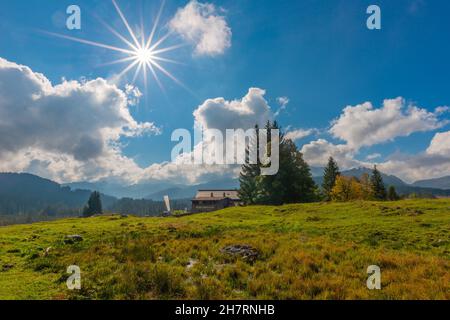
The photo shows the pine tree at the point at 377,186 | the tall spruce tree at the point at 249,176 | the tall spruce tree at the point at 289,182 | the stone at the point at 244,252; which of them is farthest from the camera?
the pine tree at the point at 377,186

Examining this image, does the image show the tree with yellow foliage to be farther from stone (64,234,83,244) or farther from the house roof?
stone (64,234,83,244)

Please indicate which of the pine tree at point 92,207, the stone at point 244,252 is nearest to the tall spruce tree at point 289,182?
the stone at point 244,252

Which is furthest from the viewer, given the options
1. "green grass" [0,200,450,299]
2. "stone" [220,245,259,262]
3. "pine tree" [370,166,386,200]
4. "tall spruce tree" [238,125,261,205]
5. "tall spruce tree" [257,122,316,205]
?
"pine tree" [370,166,386,200]

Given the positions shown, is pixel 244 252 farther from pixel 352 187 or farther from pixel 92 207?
pixel 92 207

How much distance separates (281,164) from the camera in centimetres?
5191

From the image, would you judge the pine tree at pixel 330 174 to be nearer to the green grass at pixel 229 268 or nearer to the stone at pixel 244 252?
the green grass at pixel 229 268

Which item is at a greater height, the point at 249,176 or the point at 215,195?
the point at 249,176

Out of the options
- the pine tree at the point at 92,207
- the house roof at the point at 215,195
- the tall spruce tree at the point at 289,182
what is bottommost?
the pine tree at the point at 92,207

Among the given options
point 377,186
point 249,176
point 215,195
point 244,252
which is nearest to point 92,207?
point 215,195

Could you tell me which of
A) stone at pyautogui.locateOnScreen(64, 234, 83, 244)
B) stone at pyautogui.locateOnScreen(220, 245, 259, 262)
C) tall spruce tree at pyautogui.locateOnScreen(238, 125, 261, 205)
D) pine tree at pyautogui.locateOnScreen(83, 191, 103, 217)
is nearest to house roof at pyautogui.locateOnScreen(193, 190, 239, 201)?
tall spruce tree at pyautogui.locateOnScreen(238, 125, 261, 205)
